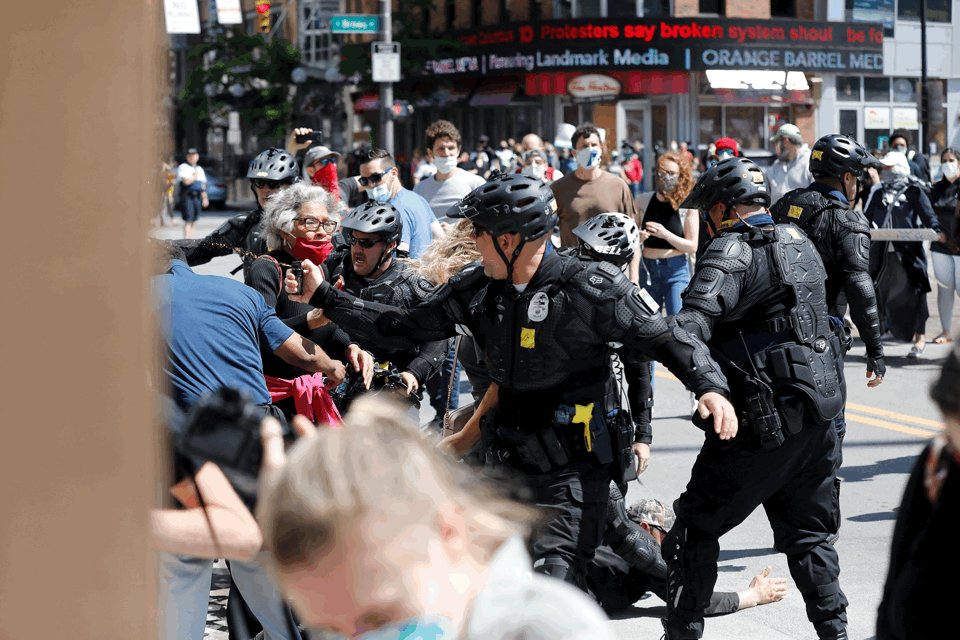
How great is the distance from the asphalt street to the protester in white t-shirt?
226 centimetres

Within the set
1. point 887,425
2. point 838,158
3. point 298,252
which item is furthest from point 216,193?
point 298,252

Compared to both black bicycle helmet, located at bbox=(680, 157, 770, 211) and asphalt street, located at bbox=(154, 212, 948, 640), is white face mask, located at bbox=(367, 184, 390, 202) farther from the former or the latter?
black bicycle helmet, located at bbox=(680, 157, 770, 211)

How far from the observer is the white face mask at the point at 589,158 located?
395 inches

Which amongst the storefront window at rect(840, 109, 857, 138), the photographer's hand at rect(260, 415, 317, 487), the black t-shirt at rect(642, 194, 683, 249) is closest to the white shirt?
the black t-shirt at rect(642, 194, 683, 249)

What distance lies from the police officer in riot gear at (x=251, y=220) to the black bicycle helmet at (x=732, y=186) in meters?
2.47

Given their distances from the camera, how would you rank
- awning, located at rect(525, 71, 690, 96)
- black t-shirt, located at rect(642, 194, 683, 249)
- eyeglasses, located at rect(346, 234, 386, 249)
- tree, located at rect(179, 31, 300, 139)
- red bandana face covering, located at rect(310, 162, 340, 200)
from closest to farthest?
eyeglasses, located at rect(346, 234, 386, 249) < red bandana face covering, located at rect(310, 162, 340, 200) < black t-shirt, located at rect(642, 194, 683, 249) < awning, located at rect(525, 71, 690, 96) < tree, located at rect(179, 31, 300, 139)

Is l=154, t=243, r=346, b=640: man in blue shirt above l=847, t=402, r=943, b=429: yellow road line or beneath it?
above

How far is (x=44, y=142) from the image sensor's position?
3.52 feet

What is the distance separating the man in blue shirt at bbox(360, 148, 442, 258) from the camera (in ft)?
27.6

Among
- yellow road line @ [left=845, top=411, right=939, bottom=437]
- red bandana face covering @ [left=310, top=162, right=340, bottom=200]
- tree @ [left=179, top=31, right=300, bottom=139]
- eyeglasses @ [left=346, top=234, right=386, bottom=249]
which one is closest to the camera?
eyeglasses @ [left=346, top=234, right=386, bottom=249]

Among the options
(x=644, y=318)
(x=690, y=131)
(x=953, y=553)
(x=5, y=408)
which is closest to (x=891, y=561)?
(x=953, y=553)

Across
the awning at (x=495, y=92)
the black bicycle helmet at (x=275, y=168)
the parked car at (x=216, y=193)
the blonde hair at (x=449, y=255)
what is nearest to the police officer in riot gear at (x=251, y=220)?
the black bicycle helmet at (x=275, y=168)

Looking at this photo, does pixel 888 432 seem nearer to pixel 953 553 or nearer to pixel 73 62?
pixel 953 553

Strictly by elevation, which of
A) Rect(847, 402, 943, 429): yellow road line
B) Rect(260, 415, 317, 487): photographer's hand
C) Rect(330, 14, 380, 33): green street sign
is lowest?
Rect(847, 402, 943, 429): yellow road line
